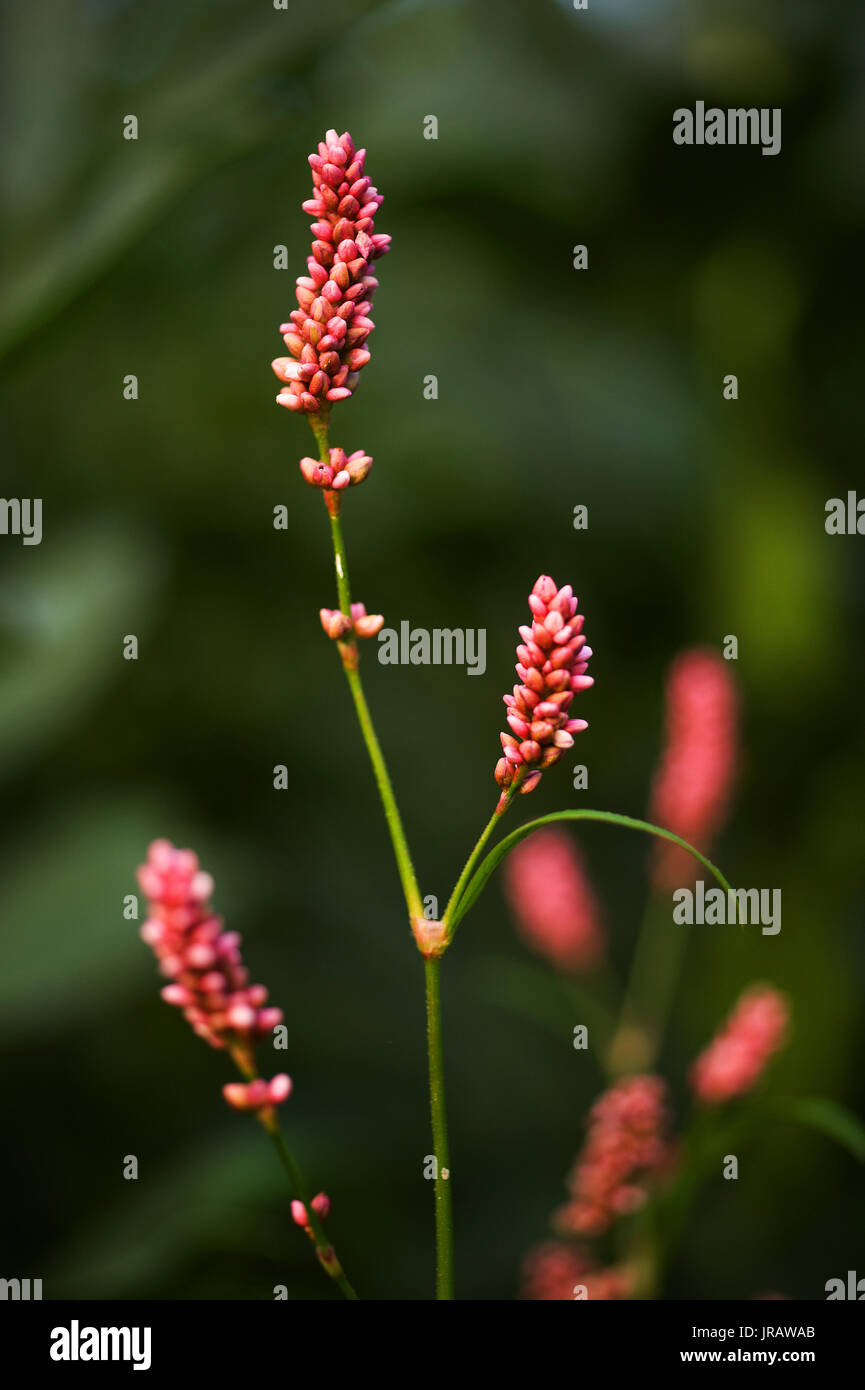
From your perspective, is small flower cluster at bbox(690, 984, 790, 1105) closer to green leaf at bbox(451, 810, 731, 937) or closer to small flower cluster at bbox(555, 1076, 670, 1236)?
small flower cluster at bbox(555, 1076, 670, 1236)

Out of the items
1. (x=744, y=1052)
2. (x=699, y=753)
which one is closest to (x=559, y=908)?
(x=699, y=753)

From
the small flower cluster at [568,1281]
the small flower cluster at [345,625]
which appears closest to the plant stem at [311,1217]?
the small flower cluster at [345,625]

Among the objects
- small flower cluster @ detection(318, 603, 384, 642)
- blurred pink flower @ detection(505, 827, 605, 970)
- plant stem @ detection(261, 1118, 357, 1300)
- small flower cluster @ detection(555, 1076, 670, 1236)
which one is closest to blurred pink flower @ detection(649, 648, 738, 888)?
blurred pink flower @ detection(505, 827, 605, 970)

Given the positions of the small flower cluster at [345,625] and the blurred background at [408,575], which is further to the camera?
the blurred background at [408,575]

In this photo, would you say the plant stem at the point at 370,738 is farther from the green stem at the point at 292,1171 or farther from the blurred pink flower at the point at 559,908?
the blurred pink flower at the point at 559,908

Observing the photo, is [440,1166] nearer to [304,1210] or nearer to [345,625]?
[304,1210]
